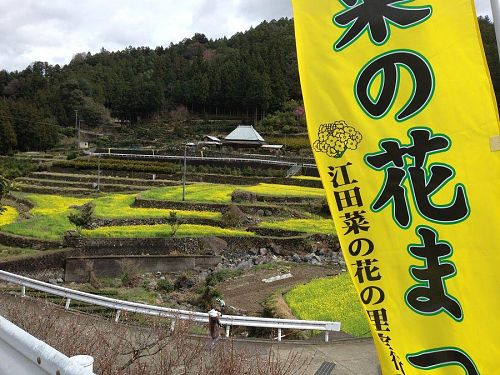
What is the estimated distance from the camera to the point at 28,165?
42781 mm

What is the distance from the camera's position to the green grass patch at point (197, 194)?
2790 cm

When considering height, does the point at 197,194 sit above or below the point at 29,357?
below

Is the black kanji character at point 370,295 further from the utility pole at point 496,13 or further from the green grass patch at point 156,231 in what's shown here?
the green grass patch at point 156,231

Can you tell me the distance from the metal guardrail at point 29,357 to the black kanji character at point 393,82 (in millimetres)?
2328

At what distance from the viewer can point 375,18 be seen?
3.15 meters

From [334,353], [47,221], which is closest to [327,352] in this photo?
[334,353]

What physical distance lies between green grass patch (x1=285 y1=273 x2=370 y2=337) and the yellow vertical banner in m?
7.36

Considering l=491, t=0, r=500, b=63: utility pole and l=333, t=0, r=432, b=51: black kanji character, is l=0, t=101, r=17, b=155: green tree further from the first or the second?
l=491, t=0, r=500, b=63: utility pole

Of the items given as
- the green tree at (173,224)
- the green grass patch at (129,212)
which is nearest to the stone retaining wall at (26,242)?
the green grass patch at (129,212)

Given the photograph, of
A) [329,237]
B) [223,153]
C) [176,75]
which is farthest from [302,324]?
[176,75]

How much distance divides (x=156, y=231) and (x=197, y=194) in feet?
29.3

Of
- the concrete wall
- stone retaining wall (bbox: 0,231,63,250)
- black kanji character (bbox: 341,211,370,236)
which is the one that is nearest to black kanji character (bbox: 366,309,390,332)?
black kanji character (bbox: 341,211,370,236)

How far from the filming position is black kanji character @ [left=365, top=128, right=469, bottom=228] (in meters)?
2.99

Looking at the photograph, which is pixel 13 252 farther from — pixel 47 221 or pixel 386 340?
pixel 386 340
